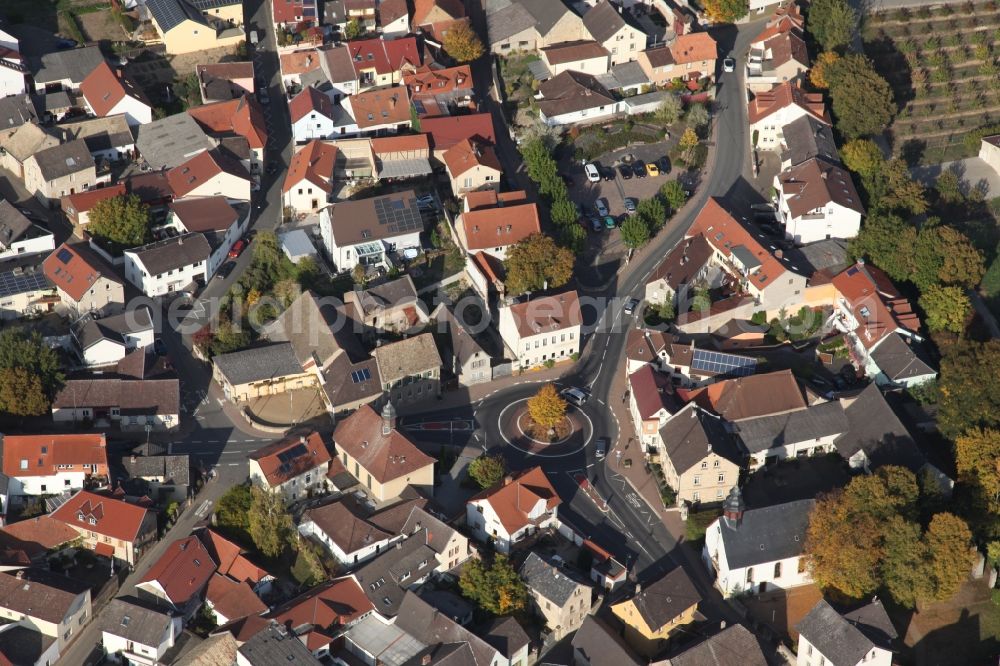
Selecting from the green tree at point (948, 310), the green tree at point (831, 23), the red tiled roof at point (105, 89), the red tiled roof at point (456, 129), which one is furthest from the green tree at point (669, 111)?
the red tiled roof at point (105, 89)

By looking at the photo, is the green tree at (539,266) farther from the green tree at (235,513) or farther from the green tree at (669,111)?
the green tree at (235,513)

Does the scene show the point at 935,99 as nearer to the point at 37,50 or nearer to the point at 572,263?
the point at 572,263

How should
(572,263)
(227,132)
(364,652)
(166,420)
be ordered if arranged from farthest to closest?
1. (227,132)
2. (572,263)
3. (166,420)
4. (364,652)

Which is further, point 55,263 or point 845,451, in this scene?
point 55,263

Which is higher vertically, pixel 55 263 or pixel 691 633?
pixel 55 263

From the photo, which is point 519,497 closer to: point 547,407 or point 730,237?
point 547,407

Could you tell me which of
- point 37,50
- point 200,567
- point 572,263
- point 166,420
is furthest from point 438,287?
point 37,50
